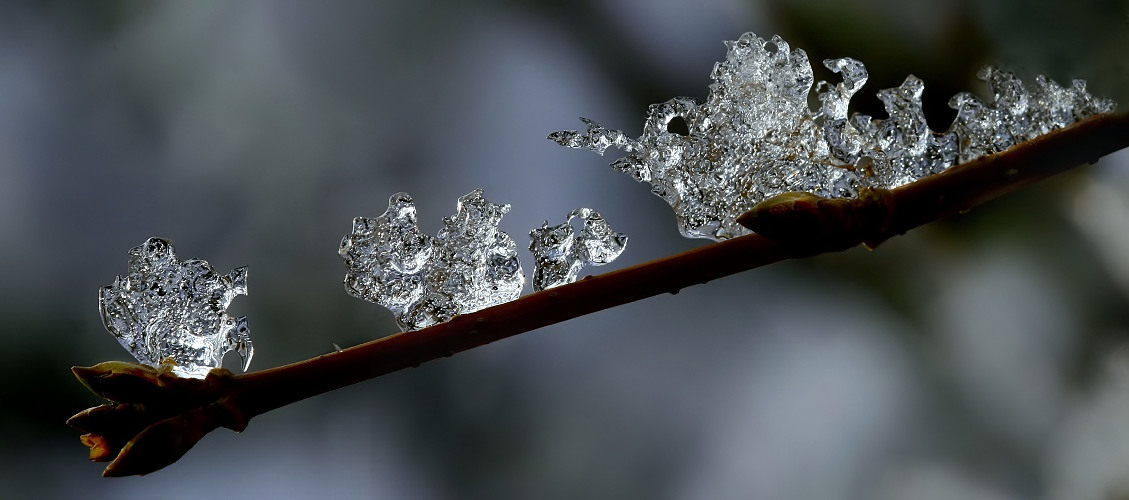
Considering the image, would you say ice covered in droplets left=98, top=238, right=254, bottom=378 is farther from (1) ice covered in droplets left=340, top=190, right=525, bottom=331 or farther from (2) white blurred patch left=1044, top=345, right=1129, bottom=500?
(2) white blurred patch left=1044, top=345, right=1129, bottom=500

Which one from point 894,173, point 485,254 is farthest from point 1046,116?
point 485,254

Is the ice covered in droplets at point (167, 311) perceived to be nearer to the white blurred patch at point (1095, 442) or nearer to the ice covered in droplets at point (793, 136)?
the ice covered in droplets at point (793, 136)

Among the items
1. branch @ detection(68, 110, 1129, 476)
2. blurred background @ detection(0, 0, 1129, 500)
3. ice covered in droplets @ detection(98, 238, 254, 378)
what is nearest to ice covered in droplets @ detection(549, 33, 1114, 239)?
branch @ detection(68, 110, 1129, 476)

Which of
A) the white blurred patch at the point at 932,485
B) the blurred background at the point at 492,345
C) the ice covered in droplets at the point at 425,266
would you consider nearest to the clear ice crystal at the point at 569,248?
the ice covered in droplets at the point at 425,266

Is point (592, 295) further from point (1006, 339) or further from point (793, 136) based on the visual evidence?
point (1006, 339)

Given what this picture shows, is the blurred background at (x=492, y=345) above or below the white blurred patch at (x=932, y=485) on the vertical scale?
above
